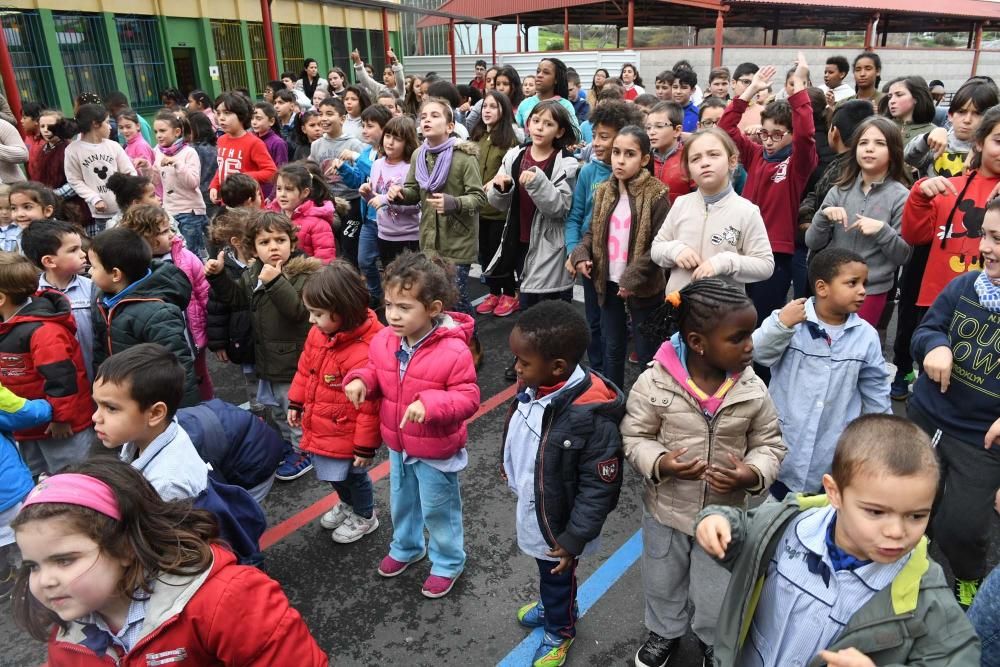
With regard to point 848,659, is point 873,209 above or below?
above

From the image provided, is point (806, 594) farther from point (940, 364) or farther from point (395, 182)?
point (395, 182)

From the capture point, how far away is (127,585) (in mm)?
1596

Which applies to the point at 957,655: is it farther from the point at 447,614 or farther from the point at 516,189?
the point at 516,189

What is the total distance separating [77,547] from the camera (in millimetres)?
1524

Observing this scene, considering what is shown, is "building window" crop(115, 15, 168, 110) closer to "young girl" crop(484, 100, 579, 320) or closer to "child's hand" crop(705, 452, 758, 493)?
"young girl" crop(484, 100, 579, 320)

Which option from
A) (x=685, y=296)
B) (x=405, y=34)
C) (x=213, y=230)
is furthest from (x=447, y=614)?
(x=405, y=34)

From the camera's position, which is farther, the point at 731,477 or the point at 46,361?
the point at 46,361

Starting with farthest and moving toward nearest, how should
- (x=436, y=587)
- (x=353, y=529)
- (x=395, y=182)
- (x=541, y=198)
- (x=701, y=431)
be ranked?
(x=395, y=182)
(x=541, y=198)
(x=353, y=529)
(x=436, y=587)
(x=701, y=431)

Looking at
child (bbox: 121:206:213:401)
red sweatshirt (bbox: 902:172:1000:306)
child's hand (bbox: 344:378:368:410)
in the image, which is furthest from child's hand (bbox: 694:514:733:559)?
child (bbox: 121:206:213:401)

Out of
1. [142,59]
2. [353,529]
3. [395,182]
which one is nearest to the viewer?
[353,529]

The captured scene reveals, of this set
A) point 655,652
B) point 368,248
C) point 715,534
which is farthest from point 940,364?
point 368,248

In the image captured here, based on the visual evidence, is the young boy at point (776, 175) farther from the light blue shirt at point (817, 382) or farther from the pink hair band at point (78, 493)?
the pink hair band at point (78, 493)

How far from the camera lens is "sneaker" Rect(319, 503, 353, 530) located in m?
3.60

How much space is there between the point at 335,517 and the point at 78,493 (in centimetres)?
216
